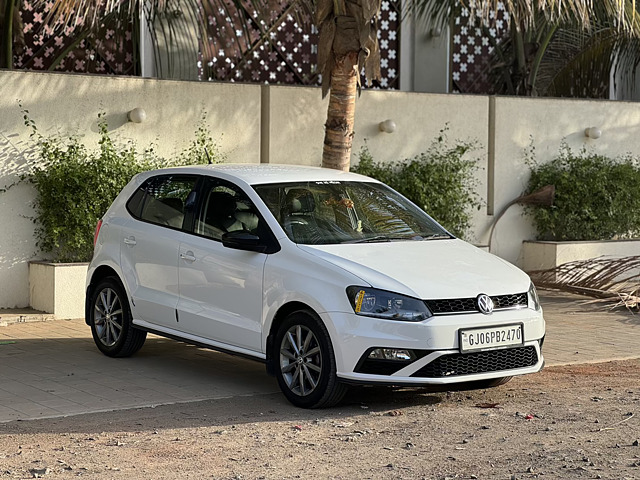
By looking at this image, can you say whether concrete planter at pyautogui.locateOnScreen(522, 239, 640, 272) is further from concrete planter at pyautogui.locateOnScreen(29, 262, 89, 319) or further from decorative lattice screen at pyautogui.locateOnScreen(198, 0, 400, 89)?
concrete planter at pyautogui.locateOnScreen(29, 262, 89, 319)

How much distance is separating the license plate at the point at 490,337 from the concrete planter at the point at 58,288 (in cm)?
564

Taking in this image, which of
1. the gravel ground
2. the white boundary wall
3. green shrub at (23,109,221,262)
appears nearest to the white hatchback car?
the gravel ground

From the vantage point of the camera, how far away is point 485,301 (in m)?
7.30

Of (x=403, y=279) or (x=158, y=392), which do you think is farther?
(x=158, y=392)

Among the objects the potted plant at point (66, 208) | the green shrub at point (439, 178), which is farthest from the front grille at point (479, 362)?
the green shrub at point (439, 178)

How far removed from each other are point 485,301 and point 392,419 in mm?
992

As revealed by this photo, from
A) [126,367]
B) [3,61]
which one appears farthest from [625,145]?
[126,367]

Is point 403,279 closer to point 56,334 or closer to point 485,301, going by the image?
point 485,301

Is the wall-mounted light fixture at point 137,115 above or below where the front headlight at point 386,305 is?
above

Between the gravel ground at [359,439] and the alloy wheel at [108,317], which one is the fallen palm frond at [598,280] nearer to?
the gravel ground at [359,439]

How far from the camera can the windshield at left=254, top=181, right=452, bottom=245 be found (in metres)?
8.01

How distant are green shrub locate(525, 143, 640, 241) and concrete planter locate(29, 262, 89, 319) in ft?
22.6

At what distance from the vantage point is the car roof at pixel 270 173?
332 inches

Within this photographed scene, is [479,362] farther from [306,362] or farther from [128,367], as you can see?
[128,367]
